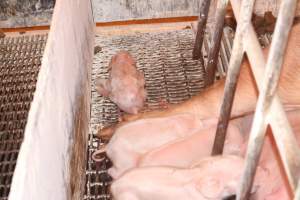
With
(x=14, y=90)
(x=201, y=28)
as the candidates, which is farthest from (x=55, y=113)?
(x=201, y=28)

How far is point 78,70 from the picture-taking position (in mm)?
2490

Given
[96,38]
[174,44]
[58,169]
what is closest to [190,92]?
[174,44]

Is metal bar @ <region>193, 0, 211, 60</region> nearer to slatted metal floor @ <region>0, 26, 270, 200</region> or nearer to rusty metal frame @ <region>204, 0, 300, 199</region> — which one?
slatted metal floor @ <region>0, 26, 270, 200</region>

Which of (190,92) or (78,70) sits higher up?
(78,70)

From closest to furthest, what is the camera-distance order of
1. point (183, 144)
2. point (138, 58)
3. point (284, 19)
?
1. point (284, 19)
2. point (183, 144)
3. point (138, 58)

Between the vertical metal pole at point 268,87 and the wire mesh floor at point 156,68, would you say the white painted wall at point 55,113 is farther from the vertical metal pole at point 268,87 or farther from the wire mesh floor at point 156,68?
the vertical metal pole at point 268,87

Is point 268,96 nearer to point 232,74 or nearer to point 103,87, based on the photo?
point 232,74

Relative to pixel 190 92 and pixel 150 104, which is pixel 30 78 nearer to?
pixel 150 104

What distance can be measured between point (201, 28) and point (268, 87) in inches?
58.0

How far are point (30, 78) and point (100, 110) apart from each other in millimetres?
411

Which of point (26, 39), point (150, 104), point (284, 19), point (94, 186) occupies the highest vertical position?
point (284, 19)

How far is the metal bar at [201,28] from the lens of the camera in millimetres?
2822

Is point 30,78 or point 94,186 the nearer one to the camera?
point 94,186

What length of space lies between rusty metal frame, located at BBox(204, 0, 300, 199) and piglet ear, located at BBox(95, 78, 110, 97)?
36.2 inches
